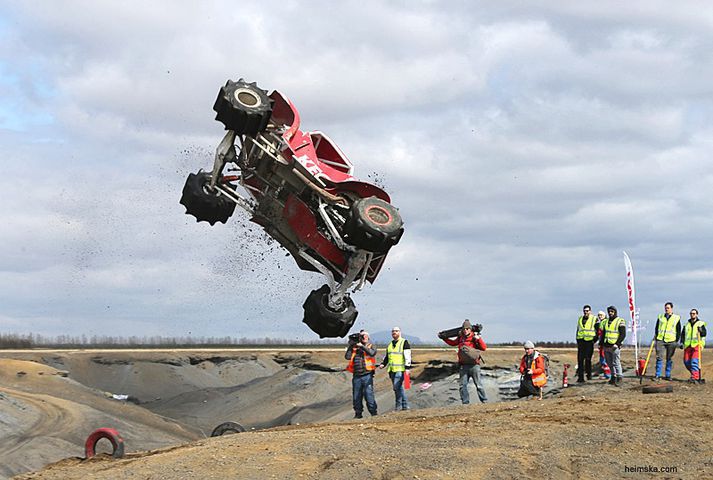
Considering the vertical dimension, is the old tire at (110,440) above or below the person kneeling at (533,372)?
below

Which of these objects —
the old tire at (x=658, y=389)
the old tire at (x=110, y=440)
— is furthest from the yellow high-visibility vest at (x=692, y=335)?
the old tire at (x=110, y=440)

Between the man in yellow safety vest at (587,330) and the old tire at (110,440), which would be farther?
the man in yellow safety vest at (587,330)

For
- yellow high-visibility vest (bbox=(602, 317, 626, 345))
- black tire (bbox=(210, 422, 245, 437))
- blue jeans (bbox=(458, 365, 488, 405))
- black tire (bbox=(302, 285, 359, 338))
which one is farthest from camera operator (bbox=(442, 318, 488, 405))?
black tire (bbox=(210, 422, 245, 437))

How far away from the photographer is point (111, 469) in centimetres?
1183

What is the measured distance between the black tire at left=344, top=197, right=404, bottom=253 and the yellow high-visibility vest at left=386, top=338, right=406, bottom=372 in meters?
2.62

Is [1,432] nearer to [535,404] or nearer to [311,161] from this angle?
[311,161]

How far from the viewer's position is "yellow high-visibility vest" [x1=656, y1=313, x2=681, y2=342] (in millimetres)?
18578

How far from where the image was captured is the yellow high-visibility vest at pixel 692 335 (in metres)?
18.5

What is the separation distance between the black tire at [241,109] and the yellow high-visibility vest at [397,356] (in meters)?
4.69

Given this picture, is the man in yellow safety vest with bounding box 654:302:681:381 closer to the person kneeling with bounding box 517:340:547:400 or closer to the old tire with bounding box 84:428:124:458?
the person kneeling with bounding box 517:340:547:400

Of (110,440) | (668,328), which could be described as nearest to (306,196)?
(110,440)

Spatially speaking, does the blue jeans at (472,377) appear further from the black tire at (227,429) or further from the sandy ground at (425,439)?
the black tire at (227,429)

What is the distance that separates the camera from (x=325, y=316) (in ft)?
49.8

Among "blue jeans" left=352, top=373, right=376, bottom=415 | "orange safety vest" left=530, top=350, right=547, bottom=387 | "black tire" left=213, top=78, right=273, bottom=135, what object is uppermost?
"black tire" left=213, top=78, right=273, bottom=135
